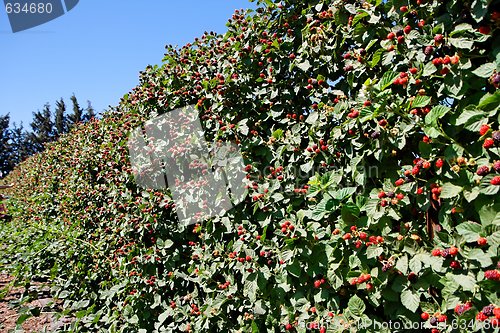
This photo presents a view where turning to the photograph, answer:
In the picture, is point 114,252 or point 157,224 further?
point 114,252

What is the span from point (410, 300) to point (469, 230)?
0.39 m

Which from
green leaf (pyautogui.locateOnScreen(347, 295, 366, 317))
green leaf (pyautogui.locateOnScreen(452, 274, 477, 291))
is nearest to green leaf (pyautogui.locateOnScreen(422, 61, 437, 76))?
green leaf (pyautogui.locateOnScreen(452, 274, 477, 291))

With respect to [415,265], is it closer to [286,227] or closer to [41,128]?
[286,227]

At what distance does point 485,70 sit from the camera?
1.24 meters

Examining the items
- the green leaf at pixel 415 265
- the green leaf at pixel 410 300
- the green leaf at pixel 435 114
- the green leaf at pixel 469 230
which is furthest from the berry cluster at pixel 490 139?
the green leaf at pixel 410 300

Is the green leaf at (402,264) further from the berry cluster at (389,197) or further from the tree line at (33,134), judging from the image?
the tree line at (33,134)

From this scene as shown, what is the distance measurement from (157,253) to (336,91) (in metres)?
1.90

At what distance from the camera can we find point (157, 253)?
Answer: 2732 millimetres

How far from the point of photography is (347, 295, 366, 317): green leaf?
5.19ft

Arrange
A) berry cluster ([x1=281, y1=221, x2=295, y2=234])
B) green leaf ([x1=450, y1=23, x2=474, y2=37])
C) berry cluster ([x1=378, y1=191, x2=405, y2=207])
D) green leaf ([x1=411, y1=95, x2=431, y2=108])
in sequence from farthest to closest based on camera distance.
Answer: berry cluster ([x1=281, y1=221, x2=295, y2=234]) → berry cluster ([x1=378, y1=191, x2=405, y2=207]) → green leaf ([x1=411, y1=95, x2=431, y2=108]) → green leaf ([x1=450, y1=23, x2=474, y2=37])

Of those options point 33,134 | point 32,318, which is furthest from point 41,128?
point 32,318

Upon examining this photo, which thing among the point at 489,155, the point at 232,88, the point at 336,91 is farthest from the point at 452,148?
the point at 232,88

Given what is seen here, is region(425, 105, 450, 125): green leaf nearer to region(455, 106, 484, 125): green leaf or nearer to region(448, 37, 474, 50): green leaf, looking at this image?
region(455, 106, 484, 125): green leaf

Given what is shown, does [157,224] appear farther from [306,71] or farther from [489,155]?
[489,155]
